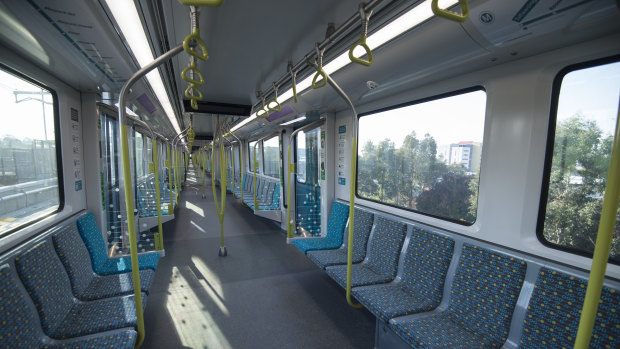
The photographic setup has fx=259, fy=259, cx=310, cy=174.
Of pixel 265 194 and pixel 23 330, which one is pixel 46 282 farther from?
pixel 265 194

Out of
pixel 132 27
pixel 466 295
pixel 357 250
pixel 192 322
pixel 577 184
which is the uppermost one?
pixel 132 27

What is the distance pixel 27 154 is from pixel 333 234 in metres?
3.64

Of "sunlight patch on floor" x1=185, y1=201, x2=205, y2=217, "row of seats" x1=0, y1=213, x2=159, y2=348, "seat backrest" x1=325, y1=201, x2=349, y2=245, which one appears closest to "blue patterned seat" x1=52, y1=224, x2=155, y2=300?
A: "row of seats" x1=0, y1=213, x2=159, y2=348

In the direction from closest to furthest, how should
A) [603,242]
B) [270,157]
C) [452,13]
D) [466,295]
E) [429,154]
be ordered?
[603,242] < [452,13] < [466,295] < [429,154] < [270,157]

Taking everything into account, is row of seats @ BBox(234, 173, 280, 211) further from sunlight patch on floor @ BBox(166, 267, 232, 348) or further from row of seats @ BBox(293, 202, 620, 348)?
row of seats @ BBox(293, 202, 620, 348)

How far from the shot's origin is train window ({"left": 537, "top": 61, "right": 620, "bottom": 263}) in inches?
66.4

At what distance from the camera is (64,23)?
1494mm

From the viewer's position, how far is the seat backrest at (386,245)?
115 inches

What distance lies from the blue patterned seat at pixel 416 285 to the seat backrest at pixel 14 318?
247 centimetres

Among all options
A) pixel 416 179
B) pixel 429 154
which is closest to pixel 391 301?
pixel 416 179

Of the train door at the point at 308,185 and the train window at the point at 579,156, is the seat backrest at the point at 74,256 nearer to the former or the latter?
the train door at the point at 308,185

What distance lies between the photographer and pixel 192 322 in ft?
9.20

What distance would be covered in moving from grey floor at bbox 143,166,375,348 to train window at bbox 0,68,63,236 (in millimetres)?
1577

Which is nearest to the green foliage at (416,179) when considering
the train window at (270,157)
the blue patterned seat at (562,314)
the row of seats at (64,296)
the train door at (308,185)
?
the blue patterned seat at (562,314)
